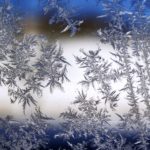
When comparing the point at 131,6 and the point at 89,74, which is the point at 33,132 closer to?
the point at 89,74

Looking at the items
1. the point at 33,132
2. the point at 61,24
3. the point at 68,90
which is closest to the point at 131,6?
the point at 61,24

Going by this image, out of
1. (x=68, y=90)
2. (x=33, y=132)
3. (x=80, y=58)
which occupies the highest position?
(x=80, y=58)

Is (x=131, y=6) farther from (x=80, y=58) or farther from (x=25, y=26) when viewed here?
(x=25, y=26)

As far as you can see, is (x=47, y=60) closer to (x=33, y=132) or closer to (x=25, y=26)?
(x=25, y=26)

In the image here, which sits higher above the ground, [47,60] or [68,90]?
[47,60]

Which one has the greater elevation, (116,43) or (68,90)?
(116,43)

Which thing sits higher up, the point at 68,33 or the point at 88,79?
the point at 68,33

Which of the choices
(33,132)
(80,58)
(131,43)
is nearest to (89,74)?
(80,58)

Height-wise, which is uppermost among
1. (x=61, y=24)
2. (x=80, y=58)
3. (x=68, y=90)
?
(x=61, y=24)
